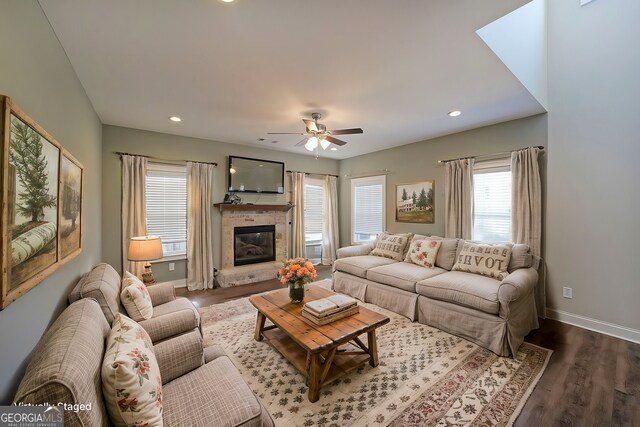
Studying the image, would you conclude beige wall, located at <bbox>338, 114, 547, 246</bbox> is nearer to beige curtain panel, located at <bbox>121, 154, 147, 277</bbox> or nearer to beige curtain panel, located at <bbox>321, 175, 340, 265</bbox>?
beige curtain panel, located at <bbox>321, 175, 340, 265</bbox>

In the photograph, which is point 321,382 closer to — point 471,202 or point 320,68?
point 320,68

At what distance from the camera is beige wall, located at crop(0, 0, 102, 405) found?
1.09 meters

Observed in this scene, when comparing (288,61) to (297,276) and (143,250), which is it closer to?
(297,276)

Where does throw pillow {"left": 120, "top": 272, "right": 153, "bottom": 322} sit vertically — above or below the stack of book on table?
above

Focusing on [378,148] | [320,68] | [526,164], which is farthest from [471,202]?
[320,68]

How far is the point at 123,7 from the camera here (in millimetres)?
1568

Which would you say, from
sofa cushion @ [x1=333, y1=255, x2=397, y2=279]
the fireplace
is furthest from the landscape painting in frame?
the fireplace

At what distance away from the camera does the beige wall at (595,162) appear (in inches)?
108

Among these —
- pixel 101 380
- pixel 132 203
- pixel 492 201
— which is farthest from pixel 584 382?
pixel 132 203

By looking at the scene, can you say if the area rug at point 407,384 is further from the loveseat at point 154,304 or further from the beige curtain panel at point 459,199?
the beige curtain panel at point 459,199

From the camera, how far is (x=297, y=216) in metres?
5.69

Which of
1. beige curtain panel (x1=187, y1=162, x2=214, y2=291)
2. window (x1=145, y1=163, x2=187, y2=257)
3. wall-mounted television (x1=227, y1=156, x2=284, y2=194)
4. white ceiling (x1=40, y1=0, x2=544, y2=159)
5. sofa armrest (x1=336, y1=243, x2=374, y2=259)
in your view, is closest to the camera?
white ceiling (x1=40, y1=0, x2=544, y2=159)

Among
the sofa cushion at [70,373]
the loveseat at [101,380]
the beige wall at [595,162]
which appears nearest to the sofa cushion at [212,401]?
the loveseat at [101,380]

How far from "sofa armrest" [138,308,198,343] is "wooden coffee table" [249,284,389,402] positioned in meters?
0.65
